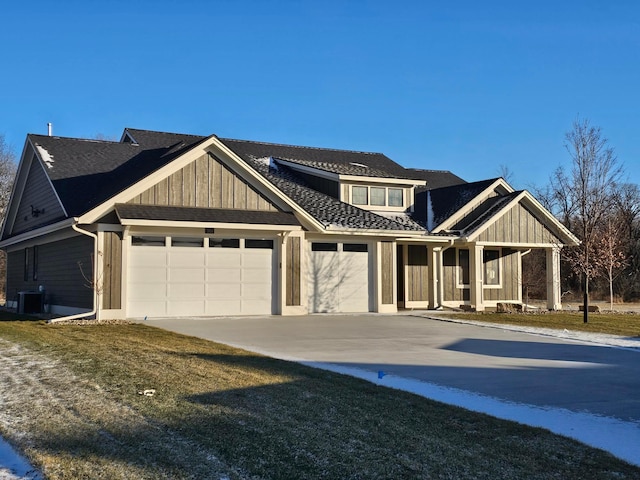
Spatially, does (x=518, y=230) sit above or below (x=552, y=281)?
above

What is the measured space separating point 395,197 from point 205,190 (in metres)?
8.45

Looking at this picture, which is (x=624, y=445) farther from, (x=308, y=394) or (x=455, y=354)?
(x=455, y=354)

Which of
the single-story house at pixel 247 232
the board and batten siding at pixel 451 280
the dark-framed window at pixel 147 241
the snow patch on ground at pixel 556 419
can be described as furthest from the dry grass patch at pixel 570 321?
the snow patch on ground at pixel 556 419

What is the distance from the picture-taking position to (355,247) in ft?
69.8

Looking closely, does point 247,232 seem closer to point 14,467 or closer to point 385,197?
point 385,197

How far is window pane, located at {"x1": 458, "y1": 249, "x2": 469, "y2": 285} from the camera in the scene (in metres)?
25.6

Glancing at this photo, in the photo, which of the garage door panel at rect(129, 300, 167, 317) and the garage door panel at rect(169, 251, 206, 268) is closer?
the garage door panel at rect(129, 300, 167, 317)

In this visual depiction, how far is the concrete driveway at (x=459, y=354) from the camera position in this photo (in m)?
8.48

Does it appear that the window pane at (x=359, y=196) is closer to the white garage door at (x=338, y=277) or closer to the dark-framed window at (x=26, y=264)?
the white garage door at (x=338, y=277)

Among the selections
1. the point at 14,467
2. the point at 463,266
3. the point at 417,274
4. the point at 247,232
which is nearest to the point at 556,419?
the point at 14,467

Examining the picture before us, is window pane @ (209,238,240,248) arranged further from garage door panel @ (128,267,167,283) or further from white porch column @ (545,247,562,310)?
white porch column @ (545,247,562,310)

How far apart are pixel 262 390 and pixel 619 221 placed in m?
44.0

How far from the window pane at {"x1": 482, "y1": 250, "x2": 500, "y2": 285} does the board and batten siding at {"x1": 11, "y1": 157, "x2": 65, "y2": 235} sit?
1555 cm

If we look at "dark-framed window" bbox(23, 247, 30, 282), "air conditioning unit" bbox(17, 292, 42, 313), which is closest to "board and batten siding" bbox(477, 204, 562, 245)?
"air conditioning unit" bbox(17, 292, 42, 313)
